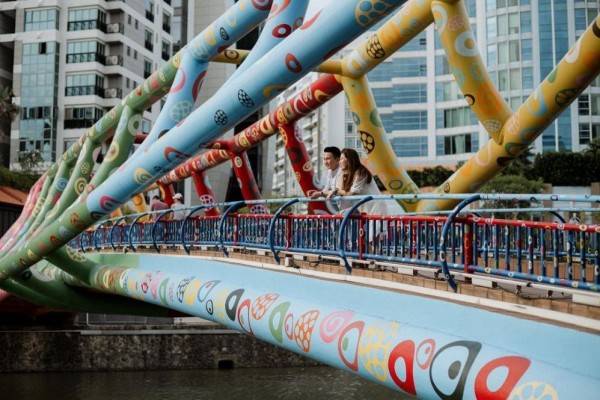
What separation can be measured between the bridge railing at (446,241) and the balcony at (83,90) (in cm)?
3862

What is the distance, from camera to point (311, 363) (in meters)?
29.6

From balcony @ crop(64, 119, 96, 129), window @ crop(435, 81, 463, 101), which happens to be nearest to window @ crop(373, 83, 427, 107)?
window @ crop(435, 81, 463, 101)

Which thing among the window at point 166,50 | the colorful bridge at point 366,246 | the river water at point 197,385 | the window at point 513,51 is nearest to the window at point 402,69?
the window at point 513,51

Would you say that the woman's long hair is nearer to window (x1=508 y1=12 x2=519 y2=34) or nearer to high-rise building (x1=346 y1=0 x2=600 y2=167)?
high-rise building (x1=346 y1=0 x2=600 y2=167)

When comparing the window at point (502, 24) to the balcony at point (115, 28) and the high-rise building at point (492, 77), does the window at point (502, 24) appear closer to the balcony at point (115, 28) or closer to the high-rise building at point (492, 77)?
the high-rise building at point (492, 77)

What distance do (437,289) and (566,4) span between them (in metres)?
49.7

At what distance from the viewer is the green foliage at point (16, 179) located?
4084 centimetres

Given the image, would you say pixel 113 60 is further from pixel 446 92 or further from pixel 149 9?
A: pixel 446 92

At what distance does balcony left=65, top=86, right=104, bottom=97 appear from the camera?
50406mm

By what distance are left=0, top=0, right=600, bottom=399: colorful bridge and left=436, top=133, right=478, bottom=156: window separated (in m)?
39.0

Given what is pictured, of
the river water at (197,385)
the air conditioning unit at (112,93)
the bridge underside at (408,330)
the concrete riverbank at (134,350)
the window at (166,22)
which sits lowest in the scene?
the river water at (197,385)

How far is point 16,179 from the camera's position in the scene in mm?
41781

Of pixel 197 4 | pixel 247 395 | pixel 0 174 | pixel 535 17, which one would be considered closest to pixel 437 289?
pixel 247 395

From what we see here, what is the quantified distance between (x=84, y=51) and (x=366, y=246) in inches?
1770
